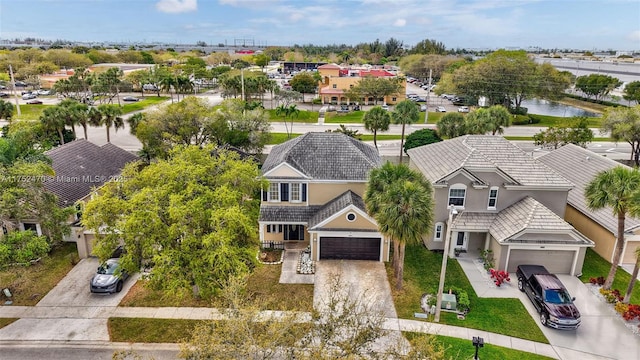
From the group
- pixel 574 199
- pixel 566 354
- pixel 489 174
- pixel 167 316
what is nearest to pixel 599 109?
pixel 574 199

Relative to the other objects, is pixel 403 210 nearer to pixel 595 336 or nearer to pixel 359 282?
pixel 359 282

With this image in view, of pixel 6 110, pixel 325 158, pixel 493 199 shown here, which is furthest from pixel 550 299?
pixel 6 110

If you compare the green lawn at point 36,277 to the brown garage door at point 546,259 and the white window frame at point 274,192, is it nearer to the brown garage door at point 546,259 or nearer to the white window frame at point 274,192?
the white window frame at point 274,192

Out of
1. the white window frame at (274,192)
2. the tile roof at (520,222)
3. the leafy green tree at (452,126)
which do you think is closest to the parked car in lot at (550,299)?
the tile roof at (520,222)

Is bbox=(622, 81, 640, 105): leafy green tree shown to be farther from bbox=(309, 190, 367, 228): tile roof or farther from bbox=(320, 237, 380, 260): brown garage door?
bbox=(320, 237, 380, 260): brown garage door

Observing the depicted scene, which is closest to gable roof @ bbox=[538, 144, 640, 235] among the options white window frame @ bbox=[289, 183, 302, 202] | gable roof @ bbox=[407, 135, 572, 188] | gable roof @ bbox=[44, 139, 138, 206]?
gable roof @ bbox=[407, 135, 572, 188]

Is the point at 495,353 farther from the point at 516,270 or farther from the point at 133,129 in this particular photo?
the point at 133,129
